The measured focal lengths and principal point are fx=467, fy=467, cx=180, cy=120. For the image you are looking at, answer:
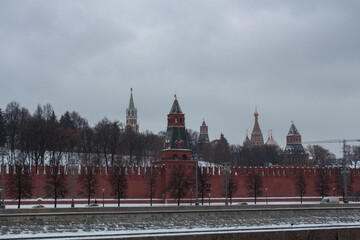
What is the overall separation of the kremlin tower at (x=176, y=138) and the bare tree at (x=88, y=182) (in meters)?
8.74

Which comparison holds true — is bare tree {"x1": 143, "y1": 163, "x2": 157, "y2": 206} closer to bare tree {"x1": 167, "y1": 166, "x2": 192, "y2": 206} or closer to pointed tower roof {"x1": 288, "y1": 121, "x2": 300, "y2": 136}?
bare tree {"x1": 167, "y1": 166, "x2": 192, "y2": 206}

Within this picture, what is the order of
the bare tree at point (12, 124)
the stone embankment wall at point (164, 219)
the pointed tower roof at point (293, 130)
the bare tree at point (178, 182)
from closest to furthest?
the stone embankment wall at point (164, 219), the bare tree at point (178, 182), the bare tree at point (12, 124), the pointed tower roof at point (293, 130)

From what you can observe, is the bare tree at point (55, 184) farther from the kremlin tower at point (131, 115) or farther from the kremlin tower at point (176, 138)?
the kremlin tower at point (131, 115)

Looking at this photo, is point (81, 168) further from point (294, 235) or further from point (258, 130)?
point (258, 130)

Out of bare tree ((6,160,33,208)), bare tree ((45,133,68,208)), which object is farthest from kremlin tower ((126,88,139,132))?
bare tree ((6,160,33,208))

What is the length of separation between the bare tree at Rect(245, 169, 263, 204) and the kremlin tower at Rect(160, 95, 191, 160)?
24.7 feet

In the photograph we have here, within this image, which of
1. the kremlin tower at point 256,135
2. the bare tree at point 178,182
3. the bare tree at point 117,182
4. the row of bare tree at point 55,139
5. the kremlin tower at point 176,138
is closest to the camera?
the bare tree at point 117,182

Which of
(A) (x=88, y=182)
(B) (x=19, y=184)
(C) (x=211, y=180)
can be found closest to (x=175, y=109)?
(C) (x=211, y=180)

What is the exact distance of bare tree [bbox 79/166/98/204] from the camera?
154 ft

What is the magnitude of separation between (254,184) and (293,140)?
60.9 meters

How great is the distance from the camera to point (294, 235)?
2234 cm

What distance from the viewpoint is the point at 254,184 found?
52438 mm

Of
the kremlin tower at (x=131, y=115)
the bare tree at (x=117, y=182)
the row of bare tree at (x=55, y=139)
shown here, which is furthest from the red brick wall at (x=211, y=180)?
the kremlin tower at (x=131, y=115)

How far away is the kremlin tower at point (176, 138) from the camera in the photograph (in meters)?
52.1
